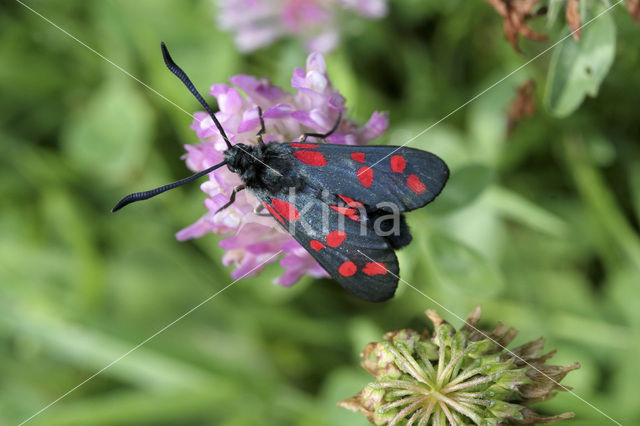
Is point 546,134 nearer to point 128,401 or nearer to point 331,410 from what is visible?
point 331,410

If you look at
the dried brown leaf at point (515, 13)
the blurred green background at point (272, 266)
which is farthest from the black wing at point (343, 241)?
the dried brown leaf at point (515, 13)

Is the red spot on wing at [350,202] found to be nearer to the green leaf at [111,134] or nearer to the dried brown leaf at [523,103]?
the dried brown leaf at [523,103]

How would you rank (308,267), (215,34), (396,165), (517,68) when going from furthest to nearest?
1. (215,34)
2. (517,68)
3. (308,267)
4. (396,165)

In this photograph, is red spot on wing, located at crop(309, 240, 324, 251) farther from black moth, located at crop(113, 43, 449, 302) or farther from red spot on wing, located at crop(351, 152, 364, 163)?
red spot on wing, located at crop(351, 152, 364, 163)

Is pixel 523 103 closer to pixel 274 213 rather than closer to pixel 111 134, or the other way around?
pixel 274 213

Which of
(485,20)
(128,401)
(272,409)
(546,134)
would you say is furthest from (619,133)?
(128,401)

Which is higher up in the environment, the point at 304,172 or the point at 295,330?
the point at 295,330
